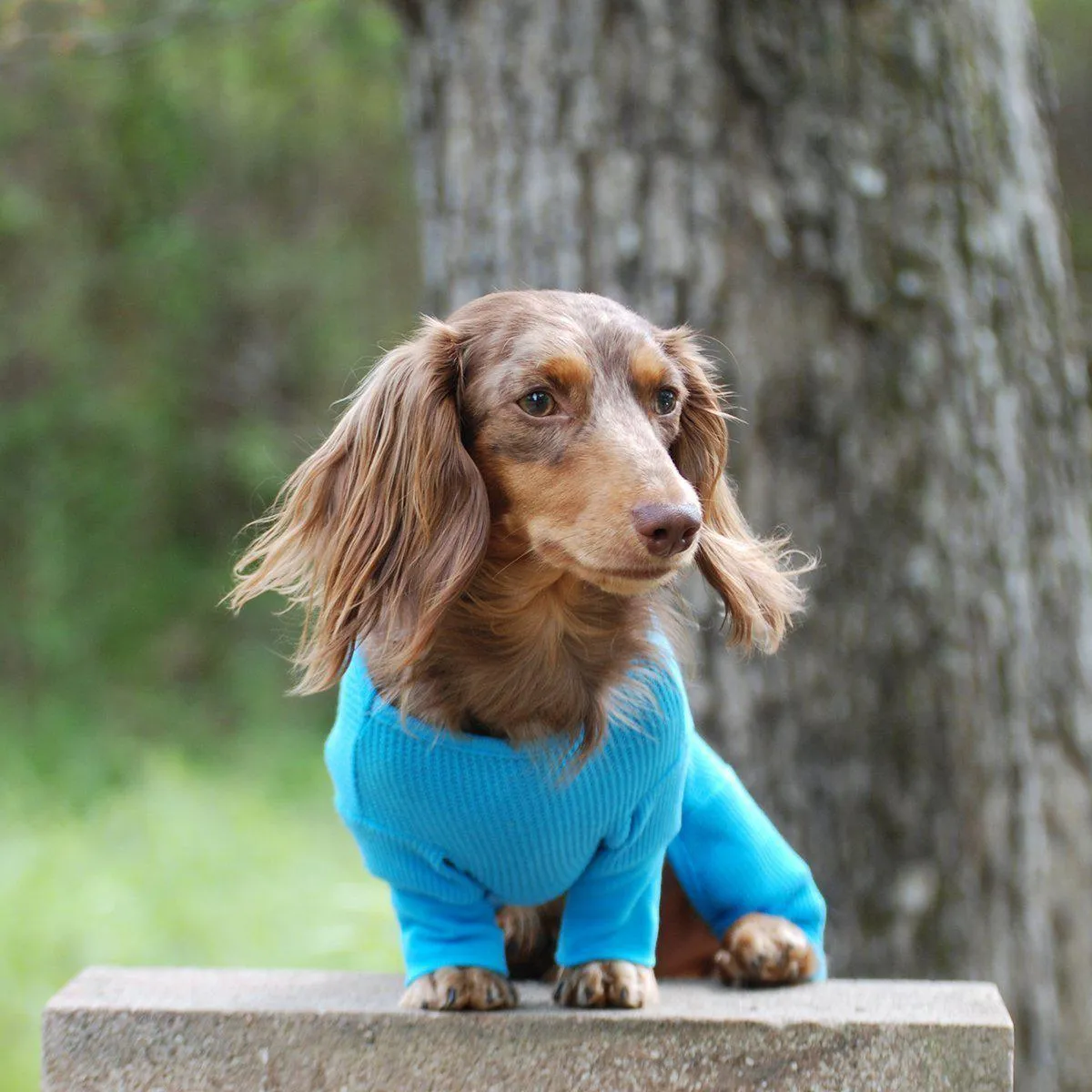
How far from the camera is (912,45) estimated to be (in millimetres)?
3566

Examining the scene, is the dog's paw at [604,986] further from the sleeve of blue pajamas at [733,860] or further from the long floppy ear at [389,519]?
the long floppy ear at [389,519]

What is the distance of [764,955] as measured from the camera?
2.64m

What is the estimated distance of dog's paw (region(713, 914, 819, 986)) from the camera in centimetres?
264

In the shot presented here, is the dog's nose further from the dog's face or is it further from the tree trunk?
the tree trunk

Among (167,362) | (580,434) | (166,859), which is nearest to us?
(580,434)

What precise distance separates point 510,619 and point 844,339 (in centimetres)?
145

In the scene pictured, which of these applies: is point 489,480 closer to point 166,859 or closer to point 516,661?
point 516,661

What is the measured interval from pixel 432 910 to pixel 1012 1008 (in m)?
1.88

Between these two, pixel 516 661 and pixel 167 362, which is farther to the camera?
pixel 167 362

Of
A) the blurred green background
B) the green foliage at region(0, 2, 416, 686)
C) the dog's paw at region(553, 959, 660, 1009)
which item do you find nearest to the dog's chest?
the dog's paw at region(553, 959, 660, 1009)

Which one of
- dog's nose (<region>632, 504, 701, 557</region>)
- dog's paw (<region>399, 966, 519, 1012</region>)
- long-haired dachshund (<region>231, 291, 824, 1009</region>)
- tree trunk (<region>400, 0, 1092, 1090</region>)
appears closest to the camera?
dog's nose (<region>632, 504, 701, 557</region>)

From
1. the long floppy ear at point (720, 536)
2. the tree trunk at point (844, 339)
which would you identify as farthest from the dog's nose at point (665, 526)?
the tree trunk at point (844, 339)

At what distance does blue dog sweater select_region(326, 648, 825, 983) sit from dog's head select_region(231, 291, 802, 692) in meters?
0.16

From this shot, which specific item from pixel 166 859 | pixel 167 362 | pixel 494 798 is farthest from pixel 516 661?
pixel 167 362
